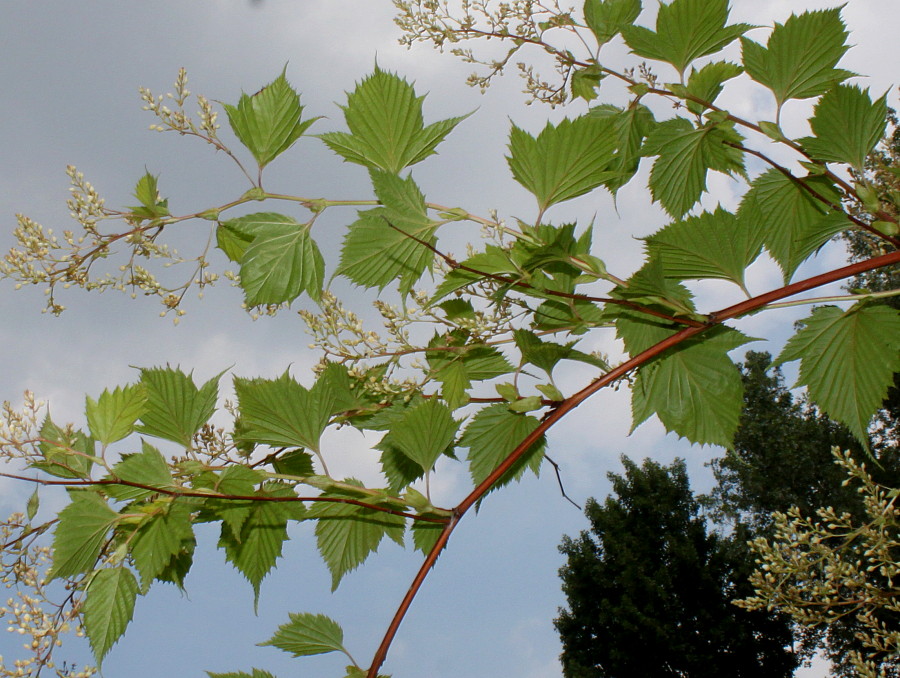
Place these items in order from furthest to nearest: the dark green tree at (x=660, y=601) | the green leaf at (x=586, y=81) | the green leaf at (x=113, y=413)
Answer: the dark green tree at (x=660, y=601), the green leaf at (x=586, y=81), the green leaf at (x=113, y=413)

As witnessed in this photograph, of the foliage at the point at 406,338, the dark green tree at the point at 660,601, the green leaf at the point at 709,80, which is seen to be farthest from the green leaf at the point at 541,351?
the dark green tree at the point at 660,601

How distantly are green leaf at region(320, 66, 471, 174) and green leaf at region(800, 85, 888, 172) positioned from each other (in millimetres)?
600

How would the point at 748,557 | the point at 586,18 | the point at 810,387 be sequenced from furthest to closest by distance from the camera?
the point at 748,557 → the point at 586,18 → the point at 810,387

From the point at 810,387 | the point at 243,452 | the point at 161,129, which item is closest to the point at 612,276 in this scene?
the point at 810,387

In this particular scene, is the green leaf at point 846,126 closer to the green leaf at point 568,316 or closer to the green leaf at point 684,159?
the green leaf at point 684,159

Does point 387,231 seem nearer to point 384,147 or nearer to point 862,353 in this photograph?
point 384,147

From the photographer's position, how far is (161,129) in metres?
1.00

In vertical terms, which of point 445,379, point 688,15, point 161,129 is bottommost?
point 445,379

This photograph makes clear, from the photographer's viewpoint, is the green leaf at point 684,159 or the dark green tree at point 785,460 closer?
the green leaf at point 684,159

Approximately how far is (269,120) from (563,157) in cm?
41

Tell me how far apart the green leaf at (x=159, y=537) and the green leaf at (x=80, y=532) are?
41mm

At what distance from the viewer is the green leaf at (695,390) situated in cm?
96

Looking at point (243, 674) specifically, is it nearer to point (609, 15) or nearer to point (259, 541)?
point (259, 541)

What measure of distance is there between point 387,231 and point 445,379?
0.26m
